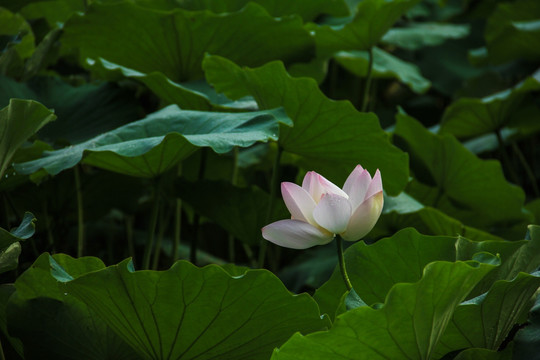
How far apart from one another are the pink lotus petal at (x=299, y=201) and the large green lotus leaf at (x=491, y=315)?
0.62 ft

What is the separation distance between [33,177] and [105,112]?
0.28 metres

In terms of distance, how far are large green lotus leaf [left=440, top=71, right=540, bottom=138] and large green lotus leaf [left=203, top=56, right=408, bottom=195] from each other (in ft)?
1.71

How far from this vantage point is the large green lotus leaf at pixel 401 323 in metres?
0.72

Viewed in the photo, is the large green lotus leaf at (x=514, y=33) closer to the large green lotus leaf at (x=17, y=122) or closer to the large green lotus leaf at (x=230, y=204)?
the large green lotus leaf at (x=230, y=204)

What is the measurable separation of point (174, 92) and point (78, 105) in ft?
0.83

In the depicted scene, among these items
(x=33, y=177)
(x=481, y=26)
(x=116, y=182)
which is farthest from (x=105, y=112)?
(x=481, y=26)

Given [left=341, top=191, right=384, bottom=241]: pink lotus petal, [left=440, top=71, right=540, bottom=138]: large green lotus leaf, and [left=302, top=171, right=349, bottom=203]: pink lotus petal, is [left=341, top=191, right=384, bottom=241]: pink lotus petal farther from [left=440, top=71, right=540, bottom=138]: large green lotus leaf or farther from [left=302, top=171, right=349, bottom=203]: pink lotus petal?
[left=440, top=71, right=540, bottom=138]: large green lotus leaf

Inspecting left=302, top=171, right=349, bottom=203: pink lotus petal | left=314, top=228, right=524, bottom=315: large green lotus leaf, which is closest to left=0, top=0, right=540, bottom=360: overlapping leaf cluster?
left=314, top=228, right=524, bottom=315: large green lotus leaf

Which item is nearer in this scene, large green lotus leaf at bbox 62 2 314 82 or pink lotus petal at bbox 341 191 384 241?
pink lotus petal at bbox 341 191 384 241

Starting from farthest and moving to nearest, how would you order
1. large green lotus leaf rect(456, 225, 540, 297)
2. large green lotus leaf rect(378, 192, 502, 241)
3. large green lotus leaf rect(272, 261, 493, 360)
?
1. large green lotus leaf rect(378, 192, 502, 241)
2. large green lotus leaf rect(456, 225, 540, 297)
3. large green lotus leaf rect(272, 261, 493, 360)

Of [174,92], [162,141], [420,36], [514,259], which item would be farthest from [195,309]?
[420,36]

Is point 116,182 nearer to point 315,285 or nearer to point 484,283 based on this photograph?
point 315,285

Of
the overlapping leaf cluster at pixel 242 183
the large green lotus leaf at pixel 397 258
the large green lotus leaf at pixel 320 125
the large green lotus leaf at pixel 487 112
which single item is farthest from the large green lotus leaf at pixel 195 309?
the large green lotus leaf at pixel 487 112

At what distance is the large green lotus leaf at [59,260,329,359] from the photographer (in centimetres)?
81
